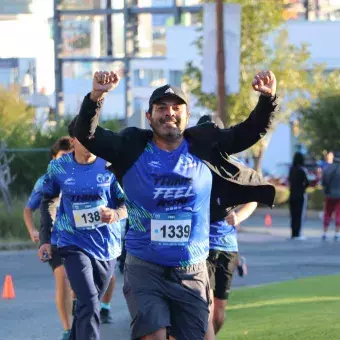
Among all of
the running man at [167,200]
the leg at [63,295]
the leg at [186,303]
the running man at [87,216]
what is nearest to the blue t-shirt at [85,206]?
the running man at [87,216]

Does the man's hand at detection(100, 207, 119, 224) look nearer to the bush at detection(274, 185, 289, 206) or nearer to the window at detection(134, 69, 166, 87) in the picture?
the bush at detection(274, 185, 289, 206)

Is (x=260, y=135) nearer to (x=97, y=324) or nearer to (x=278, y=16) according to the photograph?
(x=97, y=324)

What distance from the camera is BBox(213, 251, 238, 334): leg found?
31.5 ft

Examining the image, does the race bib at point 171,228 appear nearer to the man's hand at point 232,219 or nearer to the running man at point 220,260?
the man's hand at point 232,219

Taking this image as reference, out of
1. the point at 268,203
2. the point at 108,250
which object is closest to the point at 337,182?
the point at 108,250

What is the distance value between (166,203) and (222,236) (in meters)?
2.60

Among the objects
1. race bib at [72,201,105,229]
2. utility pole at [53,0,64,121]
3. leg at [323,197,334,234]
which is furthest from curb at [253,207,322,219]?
race bib at [72,201,105,229]

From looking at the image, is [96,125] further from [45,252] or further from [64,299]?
[64,299]

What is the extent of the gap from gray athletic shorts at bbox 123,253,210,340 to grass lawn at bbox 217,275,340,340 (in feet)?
8.21

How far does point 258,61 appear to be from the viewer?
37.8 meters

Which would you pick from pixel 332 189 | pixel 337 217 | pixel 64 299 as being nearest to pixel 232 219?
pixel 64 299

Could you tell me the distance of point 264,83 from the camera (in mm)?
6730

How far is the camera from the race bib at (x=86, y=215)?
9.48 metres

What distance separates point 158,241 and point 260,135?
0.84 metres
